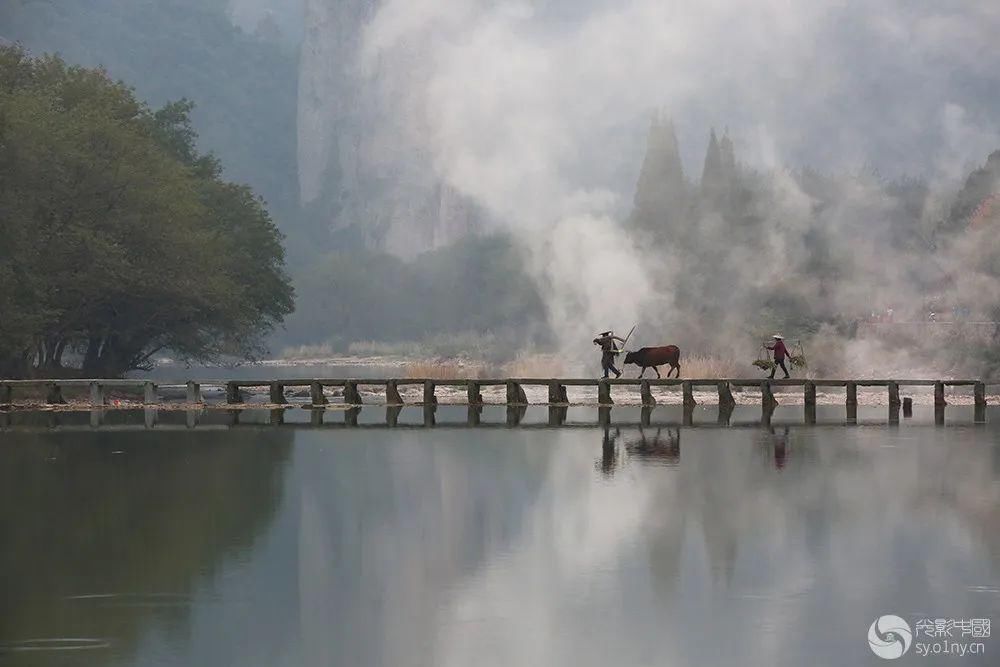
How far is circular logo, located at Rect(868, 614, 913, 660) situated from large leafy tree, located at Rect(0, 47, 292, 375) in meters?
42.0

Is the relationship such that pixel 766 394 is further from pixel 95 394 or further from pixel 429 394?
pixel 95 394

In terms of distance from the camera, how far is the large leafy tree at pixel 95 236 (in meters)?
57.3

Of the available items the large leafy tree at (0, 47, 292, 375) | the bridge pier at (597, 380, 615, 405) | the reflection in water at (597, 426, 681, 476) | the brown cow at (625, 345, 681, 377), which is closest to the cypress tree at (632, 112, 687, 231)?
the large leafy tree at (0, 47, 292, 375)

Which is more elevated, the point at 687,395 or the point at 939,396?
the point at 687,395

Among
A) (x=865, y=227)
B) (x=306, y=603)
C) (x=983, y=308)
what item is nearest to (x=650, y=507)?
(x=306, y=603)

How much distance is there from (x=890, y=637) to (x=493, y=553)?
6.77m

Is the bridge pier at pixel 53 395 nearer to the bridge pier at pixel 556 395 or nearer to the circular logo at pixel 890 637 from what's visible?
the bridge pier at pixel 556 395

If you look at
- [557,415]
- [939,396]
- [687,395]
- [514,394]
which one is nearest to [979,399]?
[939,396]

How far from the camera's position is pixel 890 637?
16.3 metres

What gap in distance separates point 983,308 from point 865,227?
1135 inches

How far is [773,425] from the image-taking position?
47.1m

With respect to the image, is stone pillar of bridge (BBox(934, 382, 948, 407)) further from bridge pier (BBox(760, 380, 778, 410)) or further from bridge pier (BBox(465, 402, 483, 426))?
bridge pier (BBox(465, 402, 483, 426))

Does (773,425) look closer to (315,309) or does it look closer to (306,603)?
(306,603)

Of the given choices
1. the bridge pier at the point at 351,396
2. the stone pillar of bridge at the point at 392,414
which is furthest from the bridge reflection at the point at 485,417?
the bridge pier at the point at 351,396
